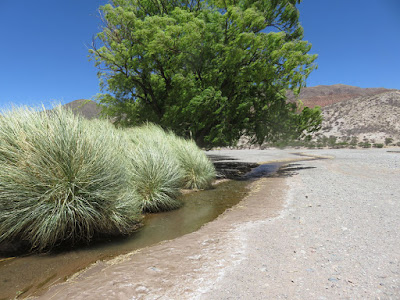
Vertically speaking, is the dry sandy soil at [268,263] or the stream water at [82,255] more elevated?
the dry sandy soil at [268,263]

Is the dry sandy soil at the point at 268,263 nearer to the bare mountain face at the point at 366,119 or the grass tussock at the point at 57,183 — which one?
the grass tussock at the point at 57,183

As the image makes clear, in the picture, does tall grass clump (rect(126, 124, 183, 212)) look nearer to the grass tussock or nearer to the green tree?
the grass tussock

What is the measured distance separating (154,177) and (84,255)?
2826 millimetres

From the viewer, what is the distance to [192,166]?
8.34 metres

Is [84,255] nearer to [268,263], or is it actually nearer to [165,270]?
[165,270]

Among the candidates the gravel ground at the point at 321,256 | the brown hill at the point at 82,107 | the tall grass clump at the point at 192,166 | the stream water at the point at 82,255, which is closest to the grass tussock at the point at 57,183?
the stream water at the point at 82,255

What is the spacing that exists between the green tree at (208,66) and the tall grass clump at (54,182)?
19.5 ft

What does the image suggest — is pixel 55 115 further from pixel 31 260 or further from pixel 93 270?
pixel 93 270

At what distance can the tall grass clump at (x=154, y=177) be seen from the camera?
5.67 meters

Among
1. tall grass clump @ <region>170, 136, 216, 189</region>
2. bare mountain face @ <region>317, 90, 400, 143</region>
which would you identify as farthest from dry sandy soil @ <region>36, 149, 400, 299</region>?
bare mountain face @ <region>317, 90, 400, 143</region>

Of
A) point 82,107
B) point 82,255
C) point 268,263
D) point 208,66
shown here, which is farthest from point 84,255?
point 82,107

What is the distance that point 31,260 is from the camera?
10.2 ft

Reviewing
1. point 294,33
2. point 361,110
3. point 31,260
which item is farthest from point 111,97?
point 361,110

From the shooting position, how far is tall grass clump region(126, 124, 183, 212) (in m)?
5.67
